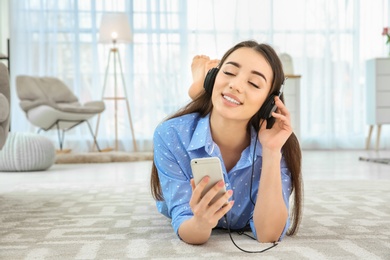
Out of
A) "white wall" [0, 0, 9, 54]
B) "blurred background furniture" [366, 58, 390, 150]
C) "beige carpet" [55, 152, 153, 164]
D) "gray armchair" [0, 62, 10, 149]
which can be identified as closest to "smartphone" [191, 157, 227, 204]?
"gray armchair" [0, 62, 10, 149]

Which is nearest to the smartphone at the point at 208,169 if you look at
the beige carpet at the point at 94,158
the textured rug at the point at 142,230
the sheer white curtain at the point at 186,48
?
the textured rug at the point at 142,230

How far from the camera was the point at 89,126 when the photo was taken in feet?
19.3

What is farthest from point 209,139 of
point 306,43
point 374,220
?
point 306,43

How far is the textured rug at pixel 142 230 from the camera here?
4.17ft

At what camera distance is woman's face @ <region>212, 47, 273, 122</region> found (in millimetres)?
1358

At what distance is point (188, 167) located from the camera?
1.46 metres

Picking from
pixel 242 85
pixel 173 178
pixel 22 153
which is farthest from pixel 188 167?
pixel 22 153

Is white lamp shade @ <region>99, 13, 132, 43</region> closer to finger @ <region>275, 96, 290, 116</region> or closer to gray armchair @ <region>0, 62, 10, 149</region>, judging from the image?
gray armchair @ <region>0, 62, 10, 149</region>

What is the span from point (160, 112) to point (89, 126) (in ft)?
2.76

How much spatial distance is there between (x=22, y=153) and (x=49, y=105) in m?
1.31

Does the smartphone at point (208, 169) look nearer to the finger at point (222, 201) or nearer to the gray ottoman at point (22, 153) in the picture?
the finger at point (222, 201)

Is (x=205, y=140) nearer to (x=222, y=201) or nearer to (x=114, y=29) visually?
(x=222, y=201)

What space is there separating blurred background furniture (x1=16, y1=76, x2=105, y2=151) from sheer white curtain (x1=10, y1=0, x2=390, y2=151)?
659mm

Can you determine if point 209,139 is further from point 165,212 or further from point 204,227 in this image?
point 165,212
